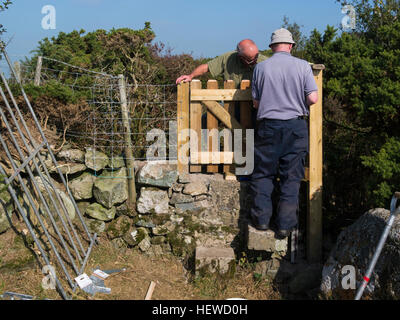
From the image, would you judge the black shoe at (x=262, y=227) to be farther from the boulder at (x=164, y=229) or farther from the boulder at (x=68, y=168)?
the boulder at (x=68, y=168)

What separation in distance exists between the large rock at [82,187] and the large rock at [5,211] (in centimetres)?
83

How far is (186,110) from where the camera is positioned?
523cm

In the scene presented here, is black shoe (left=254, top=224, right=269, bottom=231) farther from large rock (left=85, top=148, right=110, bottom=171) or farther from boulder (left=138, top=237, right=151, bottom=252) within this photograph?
large rock (left=85, top=148, right=110, bottom=171)

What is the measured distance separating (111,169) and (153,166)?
0.66 m

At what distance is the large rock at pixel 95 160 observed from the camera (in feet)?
Answer: 18.4

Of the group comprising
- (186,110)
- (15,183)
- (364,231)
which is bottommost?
(364,231)

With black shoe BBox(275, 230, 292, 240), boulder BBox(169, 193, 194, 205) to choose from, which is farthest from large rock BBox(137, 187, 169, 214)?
black shoe BBox(275, 230, 292, 240)

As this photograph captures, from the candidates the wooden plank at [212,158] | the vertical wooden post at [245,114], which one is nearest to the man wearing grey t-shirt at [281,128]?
the vertical wooden post at [245,114]

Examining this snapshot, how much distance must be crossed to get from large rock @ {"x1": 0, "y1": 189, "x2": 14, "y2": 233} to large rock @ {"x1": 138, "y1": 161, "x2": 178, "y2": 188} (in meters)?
1.63

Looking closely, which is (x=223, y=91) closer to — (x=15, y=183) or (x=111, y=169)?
(x=111, y=169)

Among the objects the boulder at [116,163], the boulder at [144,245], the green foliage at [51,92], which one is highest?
the green foliage at [51,92]

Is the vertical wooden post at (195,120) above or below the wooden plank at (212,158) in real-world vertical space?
above

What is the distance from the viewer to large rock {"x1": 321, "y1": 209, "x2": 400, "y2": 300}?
343 cm

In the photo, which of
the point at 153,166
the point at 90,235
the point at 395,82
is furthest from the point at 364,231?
the point at 90,235
